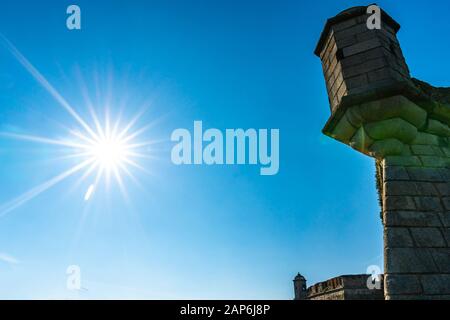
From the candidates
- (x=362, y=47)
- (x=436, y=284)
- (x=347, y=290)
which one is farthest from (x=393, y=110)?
(x=347, y=290)

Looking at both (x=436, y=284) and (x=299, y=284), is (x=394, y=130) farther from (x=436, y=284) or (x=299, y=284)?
(x=299, y=284)

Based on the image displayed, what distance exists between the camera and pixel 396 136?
4.98 metres

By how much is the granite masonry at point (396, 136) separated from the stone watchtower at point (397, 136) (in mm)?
12

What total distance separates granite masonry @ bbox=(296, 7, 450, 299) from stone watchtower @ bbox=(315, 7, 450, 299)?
0.5 inches

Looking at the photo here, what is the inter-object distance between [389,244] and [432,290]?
2.15ft

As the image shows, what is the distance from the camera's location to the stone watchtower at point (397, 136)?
12.8 feet

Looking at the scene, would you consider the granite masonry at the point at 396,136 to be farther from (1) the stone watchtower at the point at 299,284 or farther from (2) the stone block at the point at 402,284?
(1) the stone watchtower at the point at 299,284

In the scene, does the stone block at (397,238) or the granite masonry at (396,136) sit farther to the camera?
the stone block at (397,238)

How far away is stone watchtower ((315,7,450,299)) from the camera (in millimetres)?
3889

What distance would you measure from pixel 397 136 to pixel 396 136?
0.6 inches
